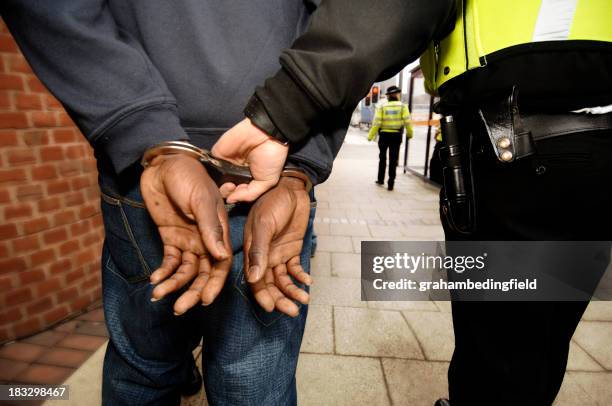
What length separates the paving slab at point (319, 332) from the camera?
200cm

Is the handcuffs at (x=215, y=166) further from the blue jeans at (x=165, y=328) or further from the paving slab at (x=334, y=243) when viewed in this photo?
the paving slab at (x=334, y=243)

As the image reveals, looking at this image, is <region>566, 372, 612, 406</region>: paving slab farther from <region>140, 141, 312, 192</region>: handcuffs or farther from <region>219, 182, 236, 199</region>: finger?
<region>219, 182, 236, 199</region>: finger

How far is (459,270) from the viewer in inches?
44.6

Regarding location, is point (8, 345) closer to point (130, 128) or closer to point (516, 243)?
point (130, 128)

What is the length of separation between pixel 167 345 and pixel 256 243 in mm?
413

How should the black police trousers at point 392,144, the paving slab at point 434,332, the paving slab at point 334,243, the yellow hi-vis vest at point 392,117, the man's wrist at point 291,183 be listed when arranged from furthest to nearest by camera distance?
the black police trousers at point 392,144, the yellow hi-vis vest at point 392,117, the paving slab at point 334,243, the paving slab at point 434,332, the man's wrist at point 291,183

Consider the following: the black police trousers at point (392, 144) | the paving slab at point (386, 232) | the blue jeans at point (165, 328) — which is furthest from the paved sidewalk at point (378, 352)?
the black police trousers at point (392, 144)

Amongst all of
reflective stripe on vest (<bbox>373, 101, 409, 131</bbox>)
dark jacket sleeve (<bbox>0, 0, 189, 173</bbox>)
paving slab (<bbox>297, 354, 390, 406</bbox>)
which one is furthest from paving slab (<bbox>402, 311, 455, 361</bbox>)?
reflective stripe on vest (<bbox>373, 101, 409, 131</bbox>)

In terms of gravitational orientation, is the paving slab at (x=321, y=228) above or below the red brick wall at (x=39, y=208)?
below

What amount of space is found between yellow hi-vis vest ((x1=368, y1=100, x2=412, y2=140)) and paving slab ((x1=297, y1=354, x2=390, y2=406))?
511 cm

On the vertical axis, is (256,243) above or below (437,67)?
below

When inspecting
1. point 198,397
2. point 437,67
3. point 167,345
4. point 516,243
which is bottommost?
point 198,397

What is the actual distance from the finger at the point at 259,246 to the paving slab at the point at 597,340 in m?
2.27

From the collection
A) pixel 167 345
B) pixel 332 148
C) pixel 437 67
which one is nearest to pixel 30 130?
pixel 167 345
